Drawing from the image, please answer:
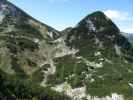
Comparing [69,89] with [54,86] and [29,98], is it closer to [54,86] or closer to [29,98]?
[54,86]

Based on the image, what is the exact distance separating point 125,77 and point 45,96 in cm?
6352

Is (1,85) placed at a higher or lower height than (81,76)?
higher

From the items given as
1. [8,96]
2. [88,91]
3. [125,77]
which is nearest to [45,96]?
[88,91]

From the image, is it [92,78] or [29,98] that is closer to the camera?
[29,98]

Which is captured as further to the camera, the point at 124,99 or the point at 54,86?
the point at 54,86

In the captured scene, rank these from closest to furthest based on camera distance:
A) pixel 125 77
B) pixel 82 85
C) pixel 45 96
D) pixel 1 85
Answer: pixel 1 85, pixel 45 96, pixel 82 85, pixel 125 77

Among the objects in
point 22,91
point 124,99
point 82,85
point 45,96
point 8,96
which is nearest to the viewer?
point 8,96

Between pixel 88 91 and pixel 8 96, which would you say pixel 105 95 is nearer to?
pixel 88 91

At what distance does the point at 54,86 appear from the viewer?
614 ft

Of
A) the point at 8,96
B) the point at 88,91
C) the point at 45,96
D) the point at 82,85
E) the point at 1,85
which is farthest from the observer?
the point at 82,85

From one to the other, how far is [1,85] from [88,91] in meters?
65.4

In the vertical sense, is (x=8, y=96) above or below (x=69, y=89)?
above

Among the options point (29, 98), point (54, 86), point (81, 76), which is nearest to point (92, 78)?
point (81, 76)

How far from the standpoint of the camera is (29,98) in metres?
135
